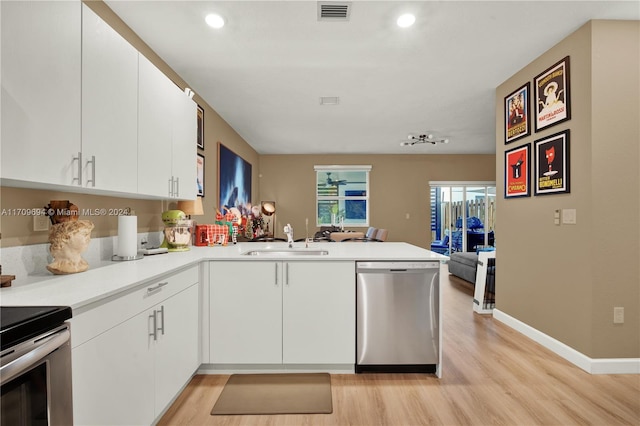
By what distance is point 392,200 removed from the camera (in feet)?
26.5

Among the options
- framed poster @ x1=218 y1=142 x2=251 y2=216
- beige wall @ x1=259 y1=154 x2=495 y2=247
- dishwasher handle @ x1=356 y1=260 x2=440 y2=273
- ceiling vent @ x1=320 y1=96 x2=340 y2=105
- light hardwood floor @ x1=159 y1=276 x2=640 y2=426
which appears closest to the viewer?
light hardwood floor @ x1=159 y1=276 x2=640 y2=426

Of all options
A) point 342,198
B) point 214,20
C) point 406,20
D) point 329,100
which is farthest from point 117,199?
point 342,198

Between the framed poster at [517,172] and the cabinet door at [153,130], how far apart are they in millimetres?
3293

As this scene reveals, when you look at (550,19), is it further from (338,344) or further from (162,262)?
(162,262)

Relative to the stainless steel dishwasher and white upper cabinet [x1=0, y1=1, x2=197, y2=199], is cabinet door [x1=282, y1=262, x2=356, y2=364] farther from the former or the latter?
white upper cabinet [x1=0, y1=1, x2=197, y2=199]

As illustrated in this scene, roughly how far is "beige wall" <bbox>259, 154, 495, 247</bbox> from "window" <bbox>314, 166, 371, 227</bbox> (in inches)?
7.9

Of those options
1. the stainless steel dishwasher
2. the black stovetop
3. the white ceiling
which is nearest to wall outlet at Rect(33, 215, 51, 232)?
the black stovetop

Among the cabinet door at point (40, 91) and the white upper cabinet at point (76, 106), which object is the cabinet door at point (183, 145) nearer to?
→ the white upper cabinet at point (76, 106)

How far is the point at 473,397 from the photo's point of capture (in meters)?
2.09

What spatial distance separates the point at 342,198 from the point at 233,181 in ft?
11.6

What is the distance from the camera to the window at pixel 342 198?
8.18 meters

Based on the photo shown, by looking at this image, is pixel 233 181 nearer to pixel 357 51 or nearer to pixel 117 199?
pixel 117 199

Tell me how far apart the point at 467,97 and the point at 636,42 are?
5.59 feet

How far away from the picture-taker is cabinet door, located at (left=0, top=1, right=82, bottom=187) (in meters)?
1.16
